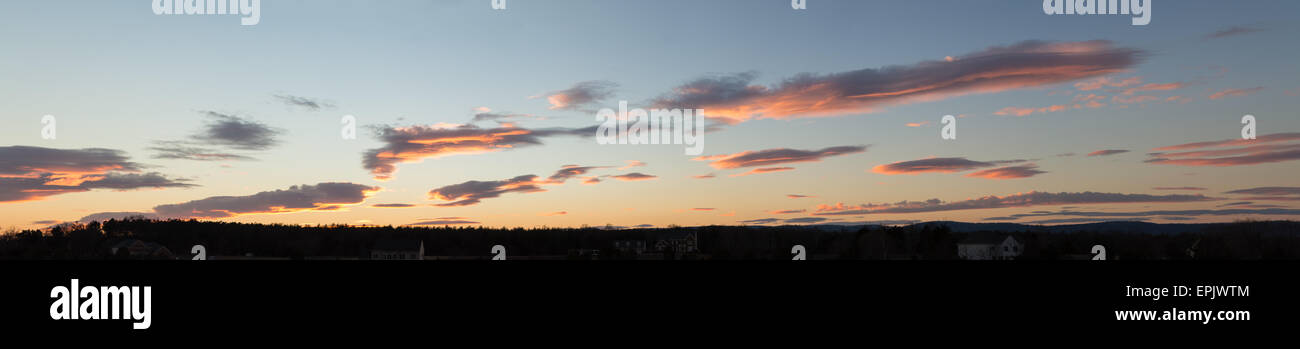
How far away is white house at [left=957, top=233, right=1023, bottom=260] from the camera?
156125 millimetres

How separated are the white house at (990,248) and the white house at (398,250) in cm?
10889

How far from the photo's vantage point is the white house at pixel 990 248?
156 meters

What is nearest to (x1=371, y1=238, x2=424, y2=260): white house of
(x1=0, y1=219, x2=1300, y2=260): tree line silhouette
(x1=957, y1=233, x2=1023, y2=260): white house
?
(x1=0, y1=219, x2=1300, y2=260): tree line silhouette

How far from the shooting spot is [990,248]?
158625mm

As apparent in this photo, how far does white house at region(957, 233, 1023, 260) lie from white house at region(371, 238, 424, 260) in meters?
109

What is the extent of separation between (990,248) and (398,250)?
119334mm

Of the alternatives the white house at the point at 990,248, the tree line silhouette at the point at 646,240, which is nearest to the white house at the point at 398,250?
the tree line silhouette at the point at 646,240

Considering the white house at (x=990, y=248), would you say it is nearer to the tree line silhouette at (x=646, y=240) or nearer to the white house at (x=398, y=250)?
the tree line silhouette at (x=646, y=240)
